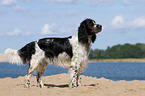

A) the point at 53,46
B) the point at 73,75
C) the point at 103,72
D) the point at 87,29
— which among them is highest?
the point at 87,29

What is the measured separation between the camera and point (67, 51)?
885 cm

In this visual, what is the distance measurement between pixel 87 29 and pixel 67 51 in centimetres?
109

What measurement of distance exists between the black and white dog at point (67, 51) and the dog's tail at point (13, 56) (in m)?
0.17

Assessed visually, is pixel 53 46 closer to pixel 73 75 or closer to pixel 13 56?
pixel 73 75

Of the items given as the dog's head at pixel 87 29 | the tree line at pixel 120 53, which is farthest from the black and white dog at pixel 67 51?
the tree line at pixel 120 53

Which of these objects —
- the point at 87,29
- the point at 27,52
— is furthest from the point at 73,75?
the point at 27,52

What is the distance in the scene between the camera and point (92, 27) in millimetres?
8656

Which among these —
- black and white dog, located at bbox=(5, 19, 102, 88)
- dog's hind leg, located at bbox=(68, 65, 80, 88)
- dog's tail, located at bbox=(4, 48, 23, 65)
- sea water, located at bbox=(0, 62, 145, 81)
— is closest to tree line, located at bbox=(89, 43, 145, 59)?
sea water, located at bbox=(0, 62, 145, 81)

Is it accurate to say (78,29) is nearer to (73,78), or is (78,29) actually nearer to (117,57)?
(73,78)

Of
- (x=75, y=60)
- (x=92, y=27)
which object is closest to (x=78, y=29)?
(x=92, y=27)

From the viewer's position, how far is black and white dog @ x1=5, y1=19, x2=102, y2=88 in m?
8.76

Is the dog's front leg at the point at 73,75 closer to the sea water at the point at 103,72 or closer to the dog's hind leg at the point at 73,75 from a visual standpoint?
the dog's hind leg at the point at 73,75

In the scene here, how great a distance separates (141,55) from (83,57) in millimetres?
95698

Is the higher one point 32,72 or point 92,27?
point 92,27
